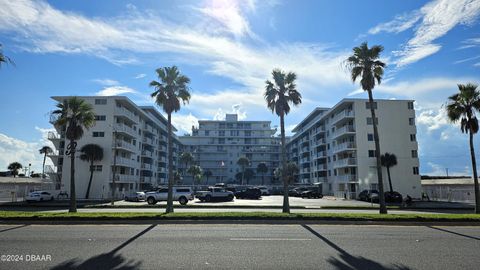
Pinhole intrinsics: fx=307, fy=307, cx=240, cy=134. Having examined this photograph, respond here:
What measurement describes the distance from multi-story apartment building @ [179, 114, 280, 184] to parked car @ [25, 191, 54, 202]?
2688 inches

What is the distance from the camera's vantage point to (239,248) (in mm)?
10164

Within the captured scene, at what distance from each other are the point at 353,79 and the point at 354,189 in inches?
1375

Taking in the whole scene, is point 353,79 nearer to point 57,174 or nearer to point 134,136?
point 134,136

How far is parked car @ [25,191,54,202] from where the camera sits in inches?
1656

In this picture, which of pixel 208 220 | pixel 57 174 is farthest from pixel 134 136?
pixel 208 220

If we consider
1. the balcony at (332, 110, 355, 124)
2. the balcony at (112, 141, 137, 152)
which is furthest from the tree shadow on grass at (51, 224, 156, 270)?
the balcony at (332, 110, 355, 124)

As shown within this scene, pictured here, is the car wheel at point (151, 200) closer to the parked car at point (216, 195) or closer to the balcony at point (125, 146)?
the parked car at point (216, 195)

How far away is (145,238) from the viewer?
39.8 ft

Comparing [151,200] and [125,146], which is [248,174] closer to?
[125,146]

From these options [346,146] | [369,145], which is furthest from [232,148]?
[369,145]

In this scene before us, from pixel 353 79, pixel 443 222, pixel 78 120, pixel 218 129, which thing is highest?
pixel 218 129

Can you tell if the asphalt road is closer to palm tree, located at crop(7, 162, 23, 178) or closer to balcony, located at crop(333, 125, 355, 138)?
balcony, located at crop(333, 125, 355, 138)

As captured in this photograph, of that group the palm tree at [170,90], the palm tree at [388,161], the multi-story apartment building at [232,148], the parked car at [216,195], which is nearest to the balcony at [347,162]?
the palm tree at [388,161]

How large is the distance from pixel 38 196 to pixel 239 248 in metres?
43.0
